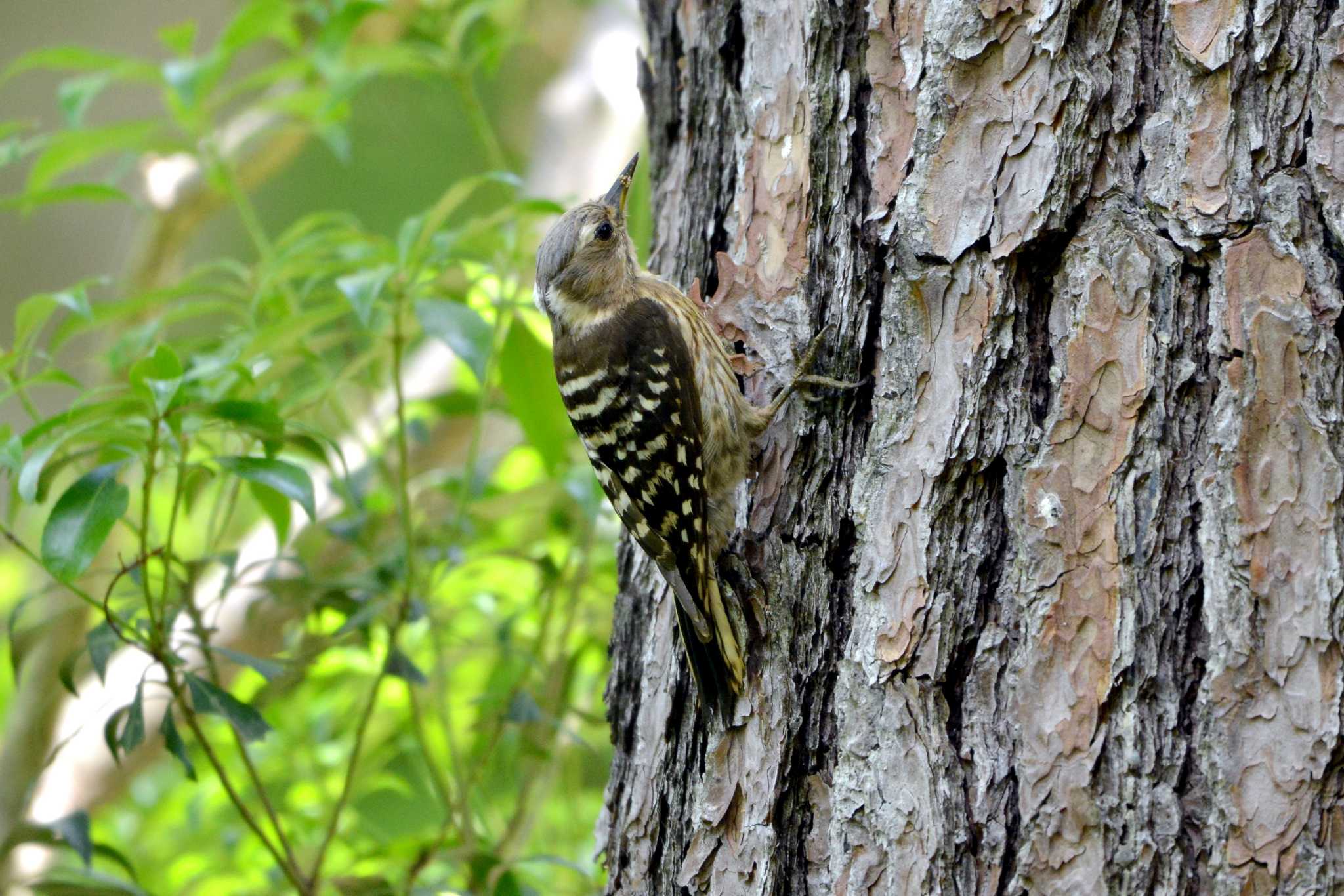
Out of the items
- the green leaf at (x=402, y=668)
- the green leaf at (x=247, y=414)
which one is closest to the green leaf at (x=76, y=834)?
the green leaf at (x=402, y=668)

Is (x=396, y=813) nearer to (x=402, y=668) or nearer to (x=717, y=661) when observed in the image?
(x=402, y=668)

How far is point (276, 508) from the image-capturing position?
2086 mm

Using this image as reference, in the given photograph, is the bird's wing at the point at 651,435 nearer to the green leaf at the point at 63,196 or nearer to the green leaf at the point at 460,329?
the green leaf at the point at 460,329

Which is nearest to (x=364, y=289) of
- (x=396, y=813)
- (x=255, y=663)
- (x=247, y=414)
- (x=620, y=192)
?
(x=247, y=414)

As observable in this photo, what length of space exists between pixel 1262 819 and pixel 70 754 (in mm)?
2876

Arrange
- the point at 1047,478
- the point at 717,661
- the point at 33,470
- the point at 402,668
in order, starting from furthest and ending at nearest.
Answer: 1. the point at 402,668
2. the point at 717,661
3. the point at 33,470
4. the point at 1047,478

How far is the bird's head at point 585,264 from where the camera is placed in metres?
2.66

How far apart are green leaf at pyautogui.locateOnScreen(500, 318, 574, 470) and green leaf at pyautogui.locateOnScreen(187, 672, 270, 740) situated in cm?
75

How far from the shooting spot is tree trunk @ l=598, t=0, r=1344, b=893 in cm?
136

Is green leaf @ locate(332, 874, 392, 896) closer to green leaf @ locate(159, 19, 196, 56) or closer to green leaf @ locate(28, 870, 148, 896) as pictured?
green leaf @ locate(28, 870, 148, 896)

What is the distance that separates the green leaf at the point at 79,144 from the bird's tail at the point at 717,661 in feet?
5.27

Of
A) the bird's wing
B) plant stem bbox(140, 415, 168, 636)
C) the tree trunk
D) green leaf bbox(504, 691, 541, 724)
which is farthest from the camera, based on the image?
green leaf bbox(504, 691, 541, 724)

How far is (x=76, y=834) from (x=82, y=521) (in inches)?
29.1

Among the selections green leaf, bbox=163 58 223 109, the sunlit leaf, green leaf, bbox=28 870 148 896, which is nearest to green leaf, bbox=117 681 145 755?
green leaf, bbox=28 870 148 896
